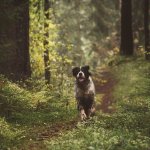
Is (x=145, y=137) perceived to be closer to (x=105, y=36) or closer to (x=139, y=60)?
(x=139, y=60)

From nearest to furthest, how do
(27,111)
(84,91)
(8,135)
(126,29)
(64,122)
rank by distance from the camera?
1. (8,135)
2. (64,122)
3. (84,91)
4. (27,111)
5. (126,29)

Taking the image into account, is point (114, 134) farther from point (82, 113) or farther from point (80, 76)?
point (80, 76)

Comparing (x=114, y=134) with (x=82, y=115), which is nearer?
(x=114, y=134)

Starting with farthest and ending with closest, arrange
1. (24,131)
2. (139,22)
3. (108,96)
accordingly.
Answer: (139,22)
(108,96)
(24,131)

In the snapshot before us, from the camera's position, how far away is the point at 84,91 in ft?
44.1

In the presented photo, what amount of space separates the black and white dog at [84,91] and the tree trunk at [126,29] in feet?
49.0

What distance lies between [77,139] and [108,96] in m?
15.2

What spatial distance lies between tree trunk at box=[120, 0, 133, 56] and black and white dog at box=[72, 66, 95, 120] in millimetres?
14937

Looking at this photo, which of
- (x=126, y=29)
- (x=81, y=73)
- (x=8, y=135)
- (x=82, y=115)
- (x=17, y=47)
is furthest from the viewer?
(x=126, y=29)

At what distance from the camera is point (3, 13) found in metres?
14.0

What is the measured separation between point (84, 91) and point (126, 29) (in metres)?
15.2

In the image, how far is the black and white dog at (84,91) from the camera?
13.3m

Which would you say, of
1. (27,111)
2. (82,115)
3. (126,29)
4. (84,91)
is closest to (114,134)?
(82,115)

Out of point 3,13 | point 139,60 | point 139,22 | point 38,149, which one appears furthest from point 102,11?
point 38,149
